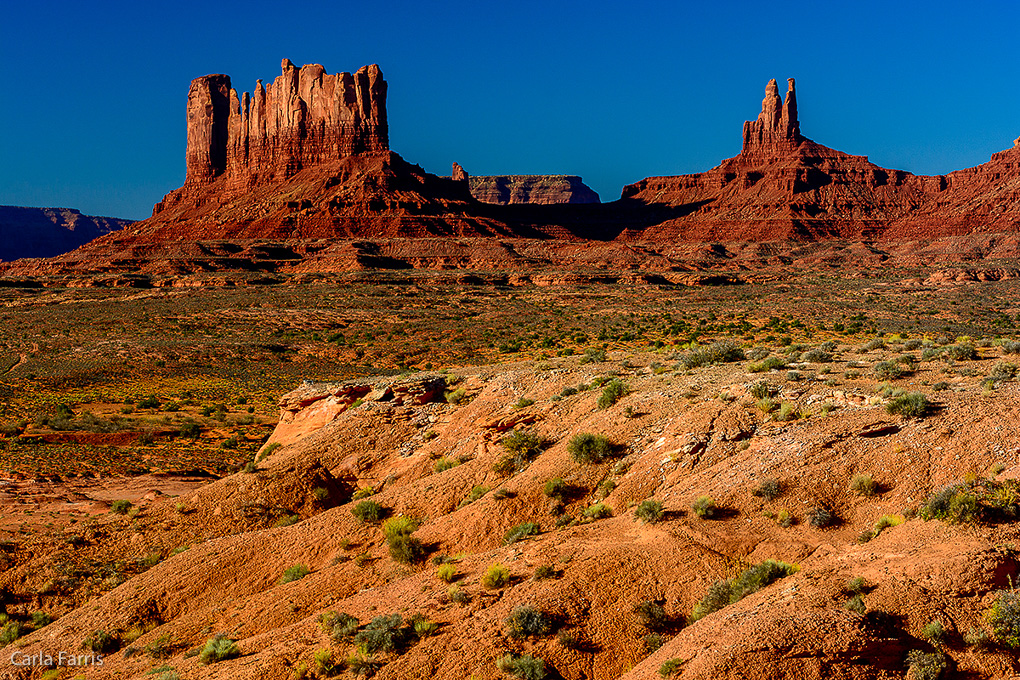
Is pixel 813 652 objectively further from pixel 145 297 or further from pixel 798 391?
pixel 145 297

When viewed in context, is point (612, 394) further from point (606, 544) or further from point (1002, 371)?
point (1002, 371)

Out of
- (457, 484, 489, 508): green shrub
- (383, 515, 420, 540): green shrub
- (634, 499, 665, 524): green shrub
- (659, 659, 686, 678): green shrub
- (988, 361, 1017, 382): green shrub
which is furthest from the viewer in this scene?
(988, 361, 1017, 382): green shrub

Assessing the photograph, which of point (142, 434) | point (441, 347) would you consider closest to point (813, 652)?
point (142, 434)

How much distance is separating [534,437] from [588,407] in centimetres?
133

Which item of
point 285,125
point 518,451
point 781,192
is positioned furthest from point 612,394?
point 781,192

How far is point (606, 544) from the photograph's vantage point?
965 cm

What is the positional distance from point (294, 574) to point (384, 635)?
3739 millimetres

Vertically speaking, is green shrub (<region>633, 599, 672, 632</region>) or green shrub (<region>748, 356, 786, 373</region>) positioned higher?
green shrub (<region>748, 356, 786, 373</region>)

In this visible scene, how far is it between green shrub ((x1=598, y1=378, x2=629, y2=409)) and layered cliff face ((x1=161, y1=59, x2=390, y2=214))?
13187cm

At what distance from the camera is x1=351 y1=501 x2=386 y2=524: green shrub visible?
12.9 metres

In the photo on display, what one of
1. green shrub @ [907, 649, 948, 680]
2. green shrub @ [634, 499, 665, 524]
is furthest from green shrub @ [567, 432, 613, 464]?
green shrub @ [907, 649, 948, 680]

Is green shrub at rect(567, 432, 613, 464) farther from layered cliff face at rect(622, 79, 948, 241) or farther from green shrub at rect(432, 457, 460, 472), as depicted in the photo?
layered cliff face at rect(622, 79, 948, 241)

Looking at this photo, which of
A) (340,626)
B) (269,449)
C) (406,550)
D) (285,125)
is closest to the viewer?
(340,626)

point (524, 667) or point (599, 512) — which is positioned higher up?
point (599, 512)
